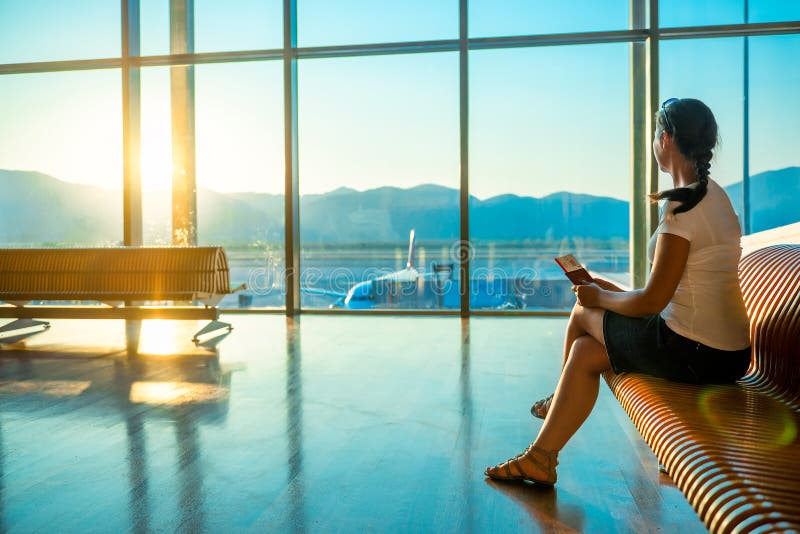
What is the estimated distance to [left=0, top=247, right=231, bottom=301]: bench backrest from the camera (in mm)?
4680

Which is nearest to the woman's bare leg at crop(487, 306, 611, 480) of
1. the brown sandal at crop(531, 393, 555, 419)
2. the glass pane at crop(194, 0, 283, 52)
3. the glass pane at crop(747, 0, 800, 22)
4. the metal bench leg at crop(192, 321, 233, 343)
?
the brown sandal at crop(531, 393, 555, 419)

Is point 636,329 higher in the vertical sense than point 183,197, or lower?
lower

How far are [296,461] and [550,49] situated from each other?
4619 millimetres

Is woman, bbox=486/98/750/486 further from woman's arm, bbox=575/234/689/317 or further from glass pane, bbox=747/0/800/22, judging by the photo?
glass pane, bbox=747/0/800/22

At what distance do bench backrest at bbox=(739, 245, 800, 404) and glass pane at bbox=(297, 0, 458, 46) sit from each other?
429cm

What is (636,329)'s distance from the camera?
1.66 m

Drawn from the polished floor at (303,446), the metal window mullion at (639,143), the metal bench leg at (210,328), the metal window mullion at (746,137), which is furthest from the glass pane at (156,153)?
the metal window mullion at (746,137)

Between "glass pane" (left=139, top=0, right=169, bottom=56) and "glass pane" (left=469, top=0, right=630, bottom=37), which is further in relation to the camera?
"glass pane" (left=139, top=0, right=169, bottom=56)

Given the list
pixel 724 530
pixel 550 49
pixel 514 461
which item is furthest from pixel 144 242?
pixel 724 530

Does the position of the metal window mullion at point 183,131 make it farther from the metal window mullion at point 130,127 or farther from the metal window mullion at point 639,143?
the metal window mullion at point 639,143

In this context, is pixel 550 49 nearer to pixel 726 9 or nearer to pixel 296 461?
pixel 726 9

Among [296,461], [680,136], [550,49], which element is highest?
[550,49]

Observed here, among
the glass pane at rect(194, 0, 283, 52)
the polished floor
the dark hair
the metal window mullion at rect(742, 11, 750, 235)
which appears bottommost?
the polished floor

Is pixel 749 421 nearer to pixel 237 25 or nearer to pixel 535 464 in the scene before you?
pixel 535 464
